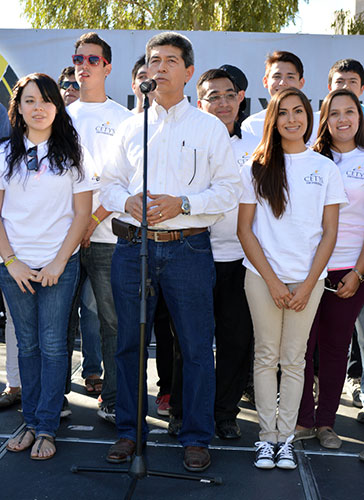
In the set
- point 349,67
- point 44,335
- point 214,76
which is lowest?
point 44,335

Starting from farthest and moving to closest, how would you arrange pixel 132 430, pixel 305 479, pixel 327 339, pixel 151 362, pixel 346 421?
pixel 151 362, pixel 346 421, pixel 327 339, pixel 132 430, pixel 305 479

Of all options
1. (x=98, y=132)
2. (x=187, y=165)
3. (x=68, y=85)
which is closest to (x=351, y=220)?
(x=187, y=165)

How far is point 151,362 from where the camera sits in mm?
4793

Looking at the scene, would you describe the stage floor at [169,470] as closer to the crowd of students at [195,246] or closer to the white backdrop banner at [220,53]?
the crowd of students at [195,246]

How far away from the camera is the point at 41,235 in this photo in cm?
304

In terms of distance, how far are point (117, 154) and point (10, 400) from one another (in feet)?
5.52

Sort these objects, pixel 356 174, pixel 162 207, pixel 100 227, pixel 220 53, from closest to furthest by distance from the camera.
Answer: pixel 162 207
pixel 356 174
pixel 100 227
pixel 220 53

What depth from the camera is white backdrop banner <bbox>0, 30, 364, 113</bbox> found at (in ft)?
20.7

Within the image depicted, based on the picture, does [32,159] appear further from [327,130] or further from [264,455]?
[264,455]

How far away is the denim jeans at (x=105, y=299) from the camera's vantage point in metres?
3.47

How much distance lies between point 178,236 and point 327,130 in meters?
1.11

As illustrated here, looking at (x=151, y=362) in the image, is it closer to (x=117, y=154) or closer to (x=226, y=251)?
(x=226, y=251)

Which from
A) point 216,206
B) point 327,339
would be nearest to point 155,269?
point 216,206

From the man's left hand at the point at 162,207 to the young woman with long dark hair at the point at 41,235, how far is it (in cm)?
53
